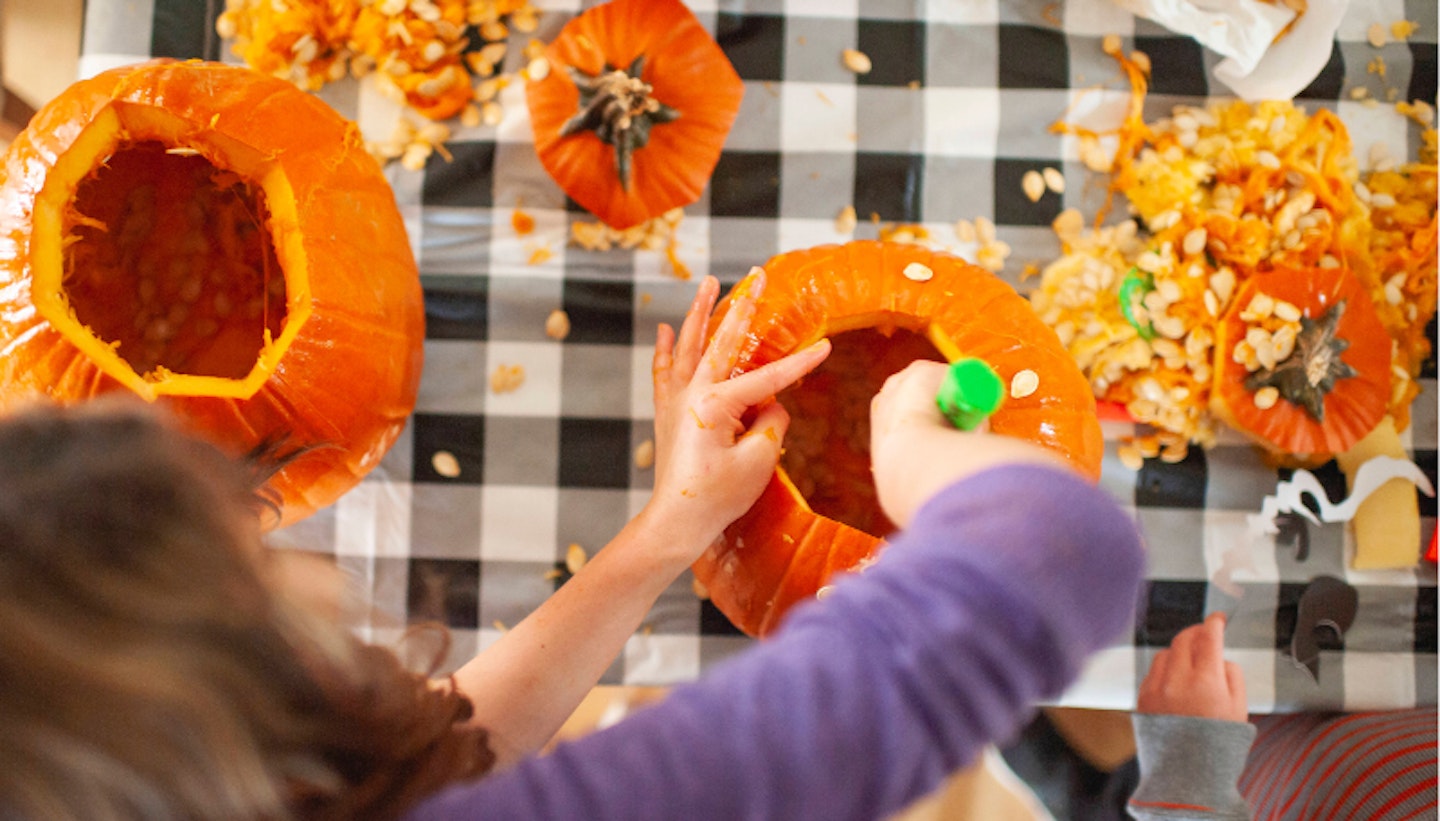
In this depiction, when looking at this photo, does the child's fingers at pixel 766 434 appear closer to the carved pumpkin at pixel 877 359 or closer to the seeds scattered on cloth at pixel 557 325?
the carved pumpkin at pixel 877 359

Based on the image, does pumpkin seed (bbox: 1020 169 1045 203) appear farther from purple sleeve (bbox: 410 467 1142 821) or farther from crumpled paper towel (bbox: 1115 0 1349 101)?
purple sleeve (bbox: 410 467 1142 821)

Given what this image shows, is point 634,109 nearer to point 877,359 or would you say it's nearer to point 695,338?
point 695,338

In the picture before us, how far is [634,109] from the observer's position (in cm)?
101

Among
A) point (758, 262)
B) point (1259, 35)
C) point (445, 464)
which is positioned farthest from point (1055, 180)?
point (445, 464)

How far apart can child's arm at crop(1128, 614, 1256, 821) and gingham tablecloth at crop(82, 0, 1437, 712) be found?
0.03 metres

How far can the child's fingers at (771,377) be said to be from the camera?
80 centimetres

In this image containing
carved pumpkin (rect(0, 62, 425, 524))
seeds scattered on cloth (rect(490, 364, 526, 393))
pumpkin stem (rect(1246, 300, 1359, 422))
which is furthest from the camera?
seeds scattered on cloth (rect(490, 364, 526, 393))

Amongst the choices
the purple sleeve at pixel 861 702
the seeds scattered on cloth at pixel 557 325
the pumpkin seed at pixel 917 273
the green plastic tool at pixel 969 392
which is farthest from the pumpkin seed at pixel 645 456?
the purple sleeve at pixel 861 702

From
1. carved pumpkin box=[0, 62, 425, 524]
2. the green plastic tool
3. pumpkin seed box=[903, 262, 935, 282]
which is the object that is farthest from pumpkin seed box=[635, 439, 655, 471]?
the green plastic tool

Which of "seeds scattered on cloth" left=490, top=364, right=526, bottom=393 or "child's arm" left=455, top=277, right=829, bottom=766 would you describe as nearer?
"child's arm" left=455, top=277, right=829, bottom=766

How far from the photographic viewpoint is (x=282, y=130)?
2.68ft

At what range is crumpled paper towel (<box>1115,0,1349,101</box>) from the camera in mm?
1039

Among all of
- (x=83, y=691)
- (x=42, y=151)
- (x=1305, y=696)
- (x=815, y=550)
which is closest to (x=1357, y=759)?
(x=1305, y=696)

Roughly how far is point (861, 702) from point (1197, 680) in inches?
30.9
